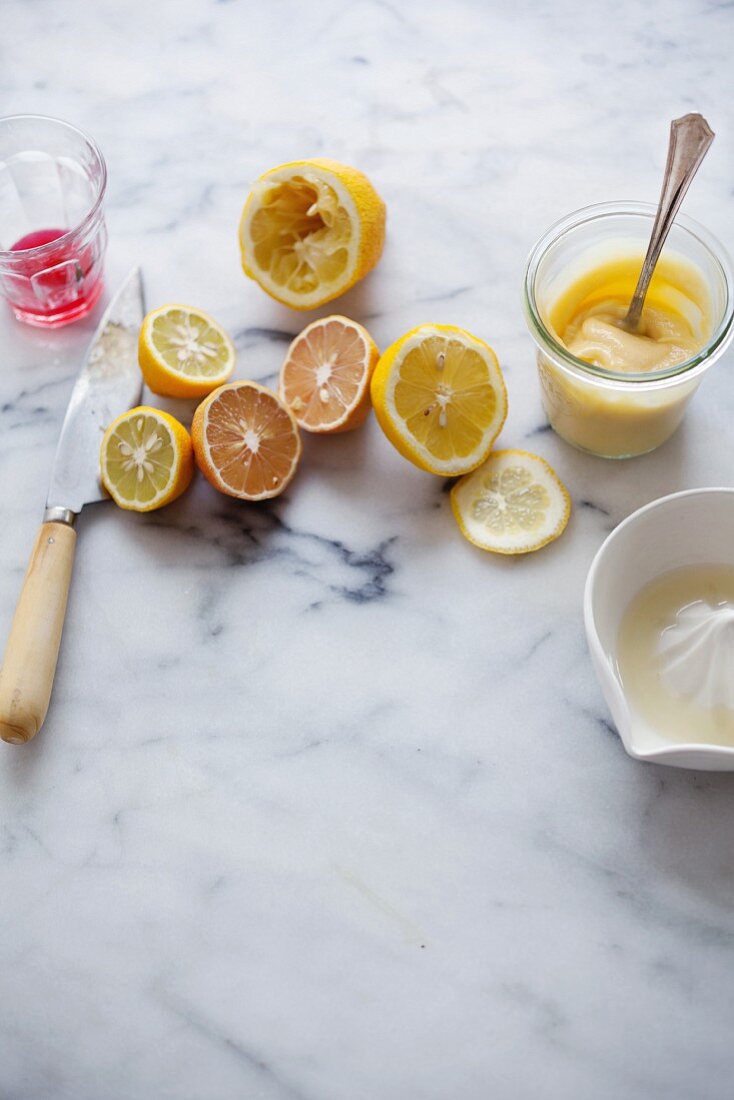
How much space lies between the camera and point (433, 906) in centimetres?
97

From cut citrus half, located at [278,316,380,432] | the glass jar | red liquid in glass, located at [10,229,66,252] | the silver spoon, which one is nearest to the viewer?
the silver spoon

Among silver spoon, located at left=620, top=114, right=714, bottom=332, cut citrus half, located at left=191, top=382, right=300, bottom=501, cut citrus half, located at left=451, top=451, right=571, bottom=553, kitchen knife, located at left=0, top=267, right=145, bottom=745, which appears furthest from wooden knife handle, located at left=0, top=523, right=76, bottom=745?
silver spoon, located at left=620, top=114, right=714, bottom=332

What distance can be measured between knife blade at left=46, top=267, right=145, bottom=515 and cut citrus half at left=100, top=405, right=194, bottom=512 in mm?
30

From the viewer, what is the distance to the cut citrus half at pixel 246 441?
3.54 feet

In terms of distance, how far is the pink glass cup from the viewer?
1153 millimetres

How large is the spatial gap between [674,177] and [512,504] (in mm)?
336

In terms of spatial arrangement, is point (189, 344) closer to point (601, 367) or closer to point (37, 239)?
point (37, 239)

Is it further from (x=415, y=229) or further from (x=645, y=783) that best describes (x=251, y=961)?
(x=415, y=229)

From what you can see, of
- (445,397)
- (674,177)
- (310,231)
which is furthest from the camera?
(310,231)

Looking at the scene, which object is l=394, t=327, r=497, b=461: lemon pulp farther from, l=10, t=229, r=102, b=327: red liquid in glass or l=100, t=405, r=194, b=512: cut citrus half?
l=10, t=229, r=102, b=327: red liquid in glass

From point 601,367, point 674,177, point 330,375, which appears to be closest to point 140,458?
point 330,375

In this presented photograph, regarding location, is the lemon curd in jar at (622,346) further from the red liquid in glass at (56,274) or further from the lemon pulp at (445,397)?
the red liquid in glass at (56,274)

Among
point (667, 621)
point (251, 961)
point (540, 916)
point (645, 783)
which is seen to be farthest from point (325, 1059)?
point (667, 621)

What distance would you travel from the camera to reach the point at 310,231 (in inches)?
46.4
